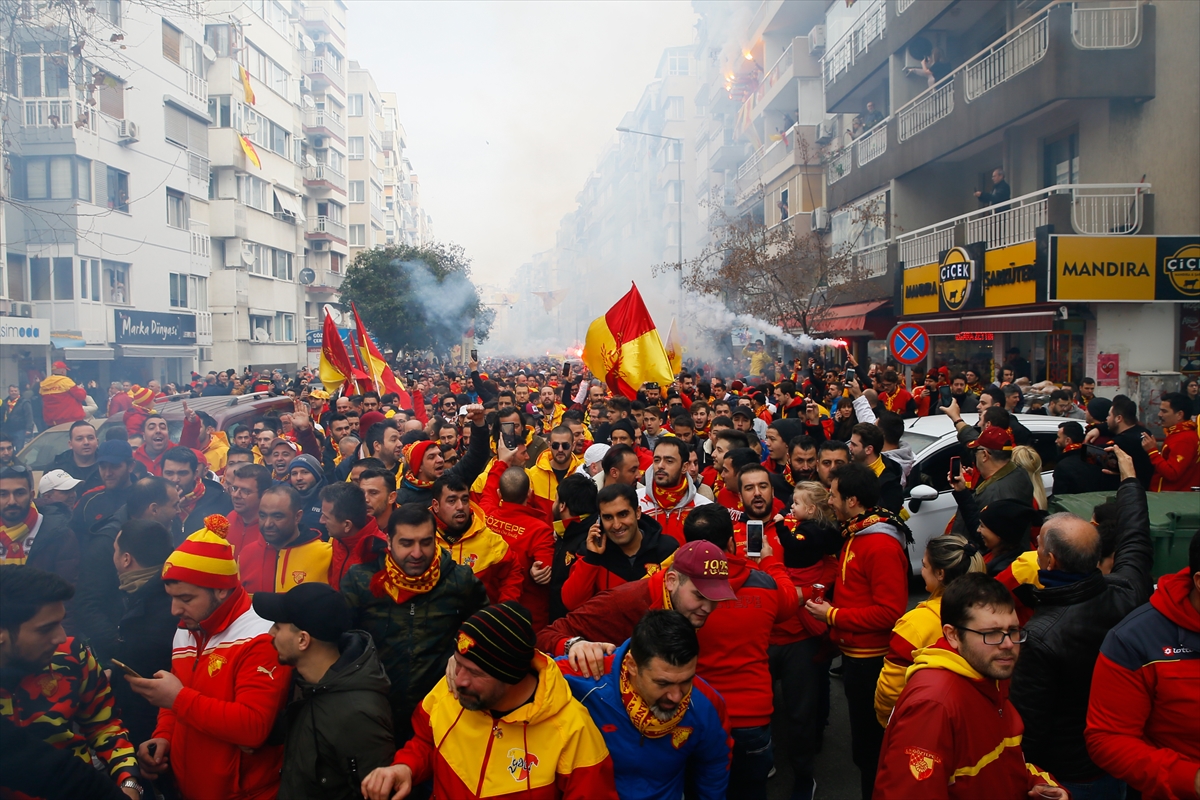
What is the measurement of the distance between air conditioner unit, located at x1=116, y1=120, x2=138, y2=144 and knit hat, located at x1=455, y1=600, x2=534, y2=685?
26374 mm

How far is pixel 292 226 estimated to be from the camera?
4159 centimetres

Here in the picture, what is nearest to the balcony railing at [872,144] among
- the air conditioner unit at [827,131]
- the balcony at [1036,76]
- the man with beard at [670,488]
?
the balcony at [1036,76]

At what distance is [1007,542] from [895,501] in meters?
1.71

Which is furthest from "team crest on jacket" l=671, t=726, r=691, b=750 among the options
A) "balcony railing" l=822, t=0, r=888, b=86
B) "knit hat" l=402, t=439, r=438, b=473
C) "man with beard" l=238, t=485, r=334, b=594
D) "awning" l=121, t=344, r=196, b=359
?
"awning" l=121, t=344, r=196, b=359

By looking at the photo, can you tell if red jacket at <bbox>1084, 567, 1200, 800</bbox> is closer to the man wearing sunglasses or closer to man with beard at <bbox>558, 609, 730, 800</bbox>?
the man wearing sunglasses

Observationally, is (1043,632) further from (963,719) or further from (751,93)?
(751,93)

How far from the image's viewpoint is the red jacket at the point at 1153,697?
2697 millimetres

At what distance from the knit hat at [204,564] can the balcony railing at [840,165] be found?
26048mm

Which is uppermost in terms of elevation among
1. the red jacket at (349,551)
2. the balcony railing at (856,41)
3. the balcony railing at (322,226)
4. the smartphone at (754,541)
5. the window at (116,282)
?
the balcony railing at (856,41)

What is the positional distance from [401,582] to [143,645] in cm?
108

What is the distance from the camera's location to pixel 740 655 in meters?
3.39

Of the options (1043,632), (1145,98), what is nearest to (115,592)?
(1043,632)

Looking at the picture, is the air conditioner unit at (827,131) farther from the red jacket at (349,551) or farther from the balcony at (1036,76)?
the red jacket at (349,551)

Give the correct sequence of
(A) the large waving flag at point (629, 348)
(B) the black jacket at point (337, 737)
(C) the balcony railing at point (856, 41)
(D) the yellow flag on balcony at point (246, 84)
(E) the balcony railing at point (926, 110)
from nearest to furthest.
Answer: (B) the black jacket at point (337, 737) → (A) the large waving flag at point (629, 348) → (E) the balcony railing at point (926, 110) → (C) the balcony railing at point (856, 41) → (D) the yellow flag on balcony at point (246, 84)
